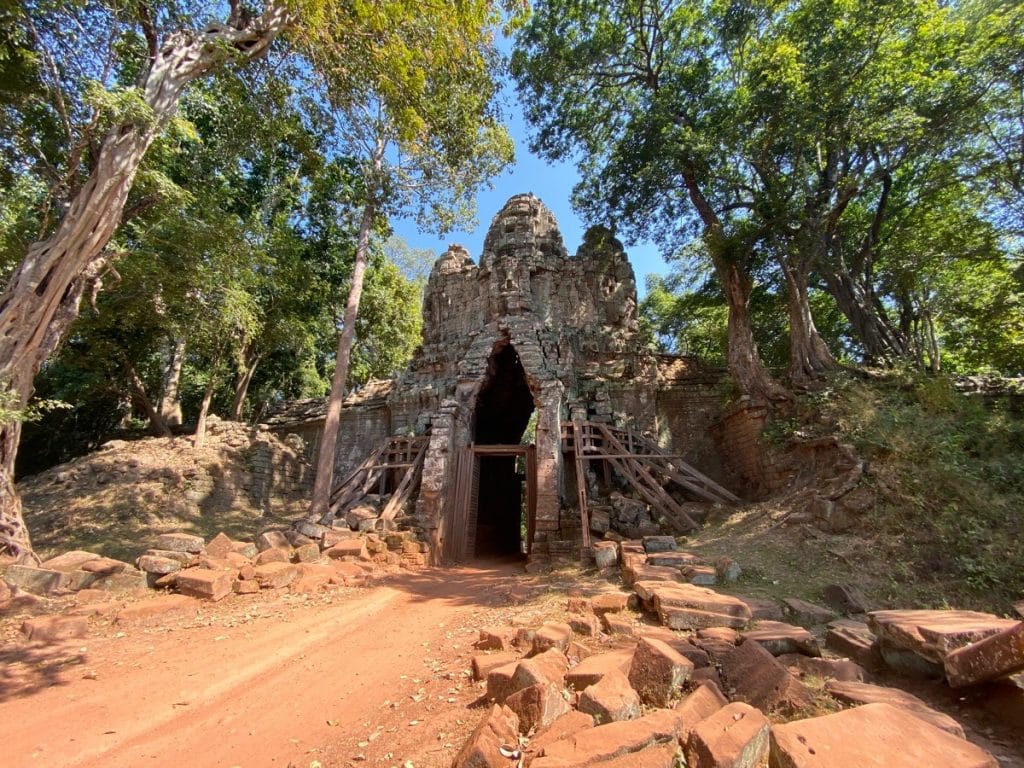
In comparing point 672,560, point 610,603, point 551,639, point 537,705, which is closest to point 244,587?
point 551,639

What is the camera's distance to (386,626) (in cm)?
572

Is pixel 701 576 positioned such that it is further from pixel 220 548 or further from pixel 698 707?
pixel 220 548

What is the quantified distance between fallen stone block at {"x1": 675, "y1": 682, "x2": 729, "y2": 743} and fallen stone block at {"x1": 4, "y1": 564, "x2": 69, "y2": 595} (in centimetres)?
→ 723

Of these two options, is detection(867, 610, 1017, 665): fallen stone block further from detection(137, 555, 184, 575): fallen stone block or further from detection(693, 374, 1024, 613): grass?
detection(137, 555, 184, 575): fallen stone block

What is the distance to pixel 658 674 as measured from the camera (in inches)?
117

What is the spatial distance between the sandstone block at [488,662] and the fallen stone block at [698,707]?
1.49 meters

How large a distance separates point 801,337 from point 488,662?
11.0 metres

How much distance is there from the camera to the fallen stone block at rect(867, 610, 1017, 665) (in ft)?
9.70

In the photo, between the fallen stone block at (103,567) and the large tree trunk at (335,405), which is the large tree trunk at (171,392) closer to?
the large tree trunk at (335,405)

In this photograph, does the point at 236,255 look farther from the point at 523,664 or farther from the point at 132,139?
the point at 523,664

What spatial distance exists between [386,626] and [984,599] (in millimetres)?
7325

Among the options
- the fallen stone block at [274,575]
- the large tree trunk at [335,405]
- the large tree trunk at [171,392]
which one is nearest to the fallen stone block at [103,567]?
the fallen stone block at [274,575]

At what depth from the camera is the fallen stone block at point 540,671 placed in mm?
3109

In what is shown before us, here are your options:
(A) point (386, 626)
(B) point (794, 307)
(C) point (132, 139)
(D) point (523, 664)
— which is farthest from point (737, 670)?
(B) point (794, 307)
